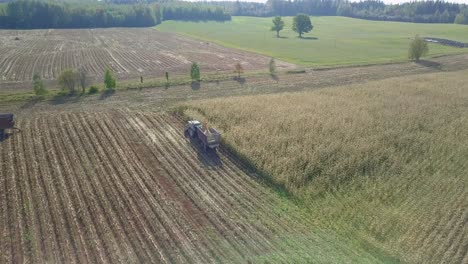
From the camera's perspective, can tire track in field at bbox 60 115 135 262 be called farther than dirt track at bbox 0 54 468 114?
No

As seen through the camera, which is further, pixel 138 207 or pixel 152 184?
pixel 152 184

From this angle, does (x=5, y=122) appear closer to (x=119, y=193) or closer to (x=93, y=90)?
(x=93, y=90)

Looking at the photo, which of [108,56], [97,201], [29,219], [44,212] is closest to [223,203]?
[97,201]

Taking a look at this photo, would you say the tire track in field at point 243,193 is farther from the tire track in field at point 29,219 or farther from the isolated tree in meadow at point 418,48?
the isolated tree in meadow at point 418,48

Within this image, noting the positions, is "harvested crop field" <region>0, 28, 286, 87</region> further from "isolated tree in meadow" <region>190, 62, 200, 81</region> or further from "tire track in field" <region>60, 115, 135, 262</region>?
"tire track in field" <region>60, 115, 135, 262</region>

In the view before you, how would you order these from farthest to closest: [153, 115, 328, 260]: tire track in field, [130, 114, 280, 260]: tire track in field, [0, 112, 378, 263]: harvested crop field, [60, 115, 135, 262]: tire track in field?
[153, 115, 328, 260]: tire track in field
[130, 114, 280, 260]: tire track in field
[60, 115, 135, 262]: tire track in field
[0, 112, 378, 263]: harvested crop field

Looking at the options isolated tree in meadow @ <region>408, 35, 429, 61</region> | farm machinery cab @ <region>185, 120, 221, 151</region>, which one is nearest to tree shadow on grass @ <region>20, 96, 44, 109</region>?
farm machinery cab @ <region>185, 120, 221, 151</region>

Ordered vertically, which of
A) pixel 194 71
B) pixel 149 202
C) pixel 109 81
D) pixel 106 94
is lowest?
pixel 149 202

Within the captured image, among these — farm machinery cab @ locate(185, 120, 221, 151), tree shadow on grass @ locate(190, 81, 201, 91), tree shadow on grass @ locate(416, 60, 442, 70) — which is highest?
tree shadow on grass @ locate(416, 60, 442, 70)
